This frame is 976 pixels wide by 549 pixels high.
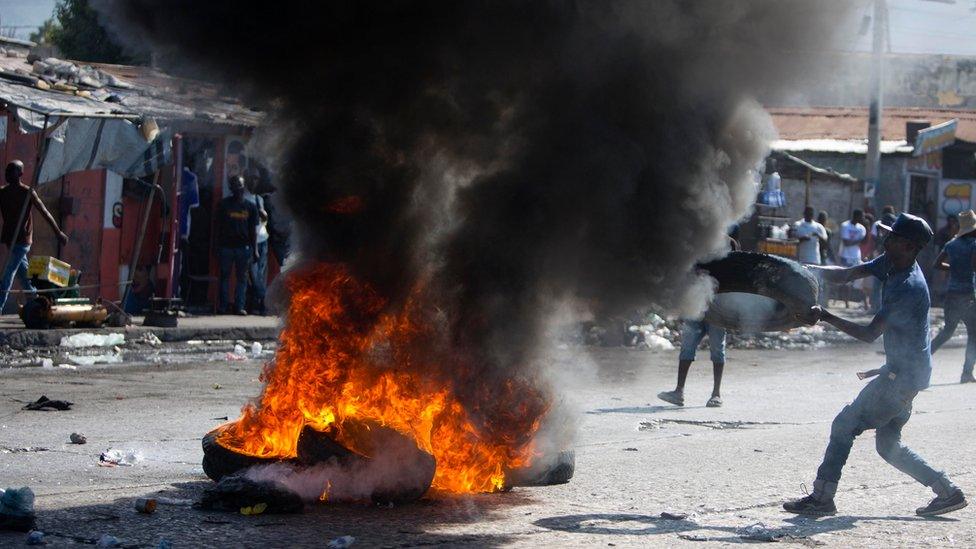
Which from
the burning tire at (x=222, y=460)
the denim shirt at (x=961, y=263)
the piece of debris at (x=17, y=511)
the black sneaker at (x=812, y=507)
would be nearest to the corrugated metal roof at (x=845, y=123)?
the denim shirt at (x=961, y=263)

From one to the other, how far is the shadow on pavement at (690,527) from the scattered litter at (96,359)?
337 inches

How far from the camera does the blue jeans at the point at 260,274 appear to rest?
754 inches

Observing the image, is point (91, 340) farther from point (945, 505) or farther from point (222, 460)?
point (945, 505)

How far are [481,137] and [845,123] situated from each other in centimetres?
3220

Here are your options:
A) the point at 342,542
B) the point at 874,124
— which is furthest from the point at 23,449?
the point at 874,124

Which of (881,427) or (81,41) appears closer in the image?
(881,427)

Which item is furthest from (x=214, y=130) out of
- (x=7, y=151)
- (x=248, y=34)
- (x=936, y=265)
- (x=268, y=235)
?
(x=248, y=34)

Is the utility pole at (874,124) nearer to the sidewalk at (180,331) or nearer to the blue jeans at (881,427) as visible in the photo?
the sidewalk at (180,331)

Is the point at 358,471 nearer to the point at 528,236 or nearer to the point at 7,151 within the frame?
the point at 528,236

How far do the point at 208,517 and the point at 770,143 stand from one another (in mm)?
4181

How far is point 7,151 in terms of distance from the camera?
56.0ft

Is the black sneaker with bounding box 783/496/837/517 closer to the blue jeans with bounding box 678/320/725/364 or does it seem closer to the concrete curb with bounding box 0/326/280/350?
the blue jeans with bounding box 678/320/725/364

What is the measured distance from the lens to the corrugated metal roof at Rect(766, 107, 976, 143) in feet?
117

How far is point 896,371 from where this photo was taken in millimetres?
7219
